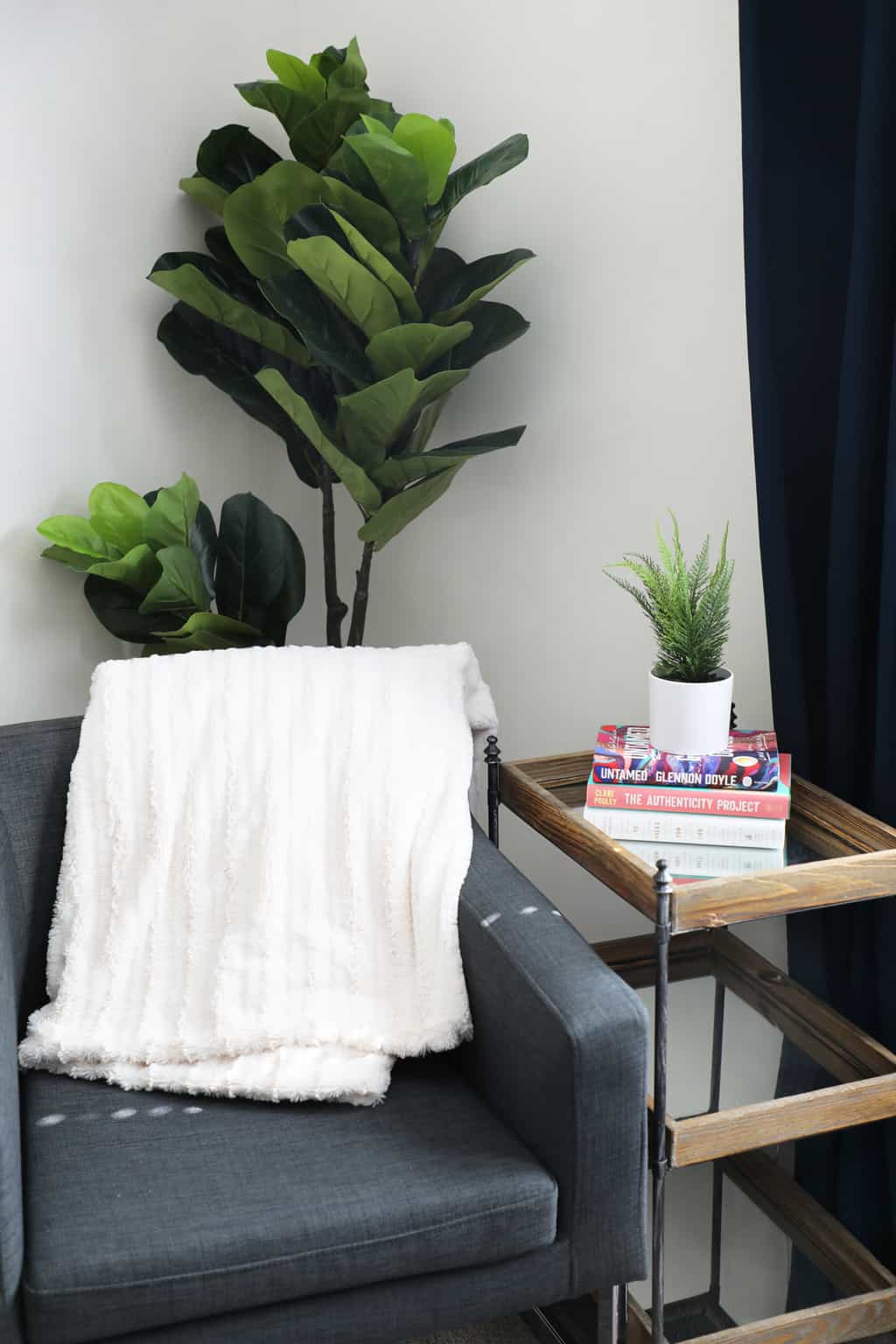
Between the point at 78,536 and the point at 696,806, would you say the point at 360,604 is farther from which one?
the point at 696,806

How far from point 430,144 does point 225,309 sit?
1.27ft

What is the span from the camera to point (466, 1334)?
1687 millimetres

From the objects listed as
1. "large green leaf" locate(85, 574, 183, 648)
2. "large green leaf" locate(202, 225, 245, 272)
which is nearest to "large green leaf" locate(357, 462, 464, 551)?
"large green leaf" locate(85, 574, 183, 648)

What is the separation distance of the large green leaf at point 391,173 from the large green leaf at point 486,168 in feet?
0.21

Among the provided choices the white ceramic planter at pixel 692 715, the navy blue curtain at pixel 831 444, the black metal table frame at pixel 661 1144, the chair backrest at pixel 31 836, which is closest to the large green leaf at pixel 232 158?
the navy blue curtain at pixel 831 444

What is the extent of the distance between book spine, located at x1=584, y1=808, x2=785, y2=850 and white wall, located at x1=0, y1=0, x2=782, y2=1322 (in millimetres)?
310

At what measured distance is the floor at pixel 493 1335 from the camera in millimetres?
1666

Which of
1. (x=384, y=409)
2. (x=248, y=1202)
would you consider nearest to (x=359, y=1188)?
(x=248, y=1202)

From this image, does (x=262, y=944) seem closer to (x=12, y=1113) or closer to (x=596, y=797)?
(x=12, y=1113)

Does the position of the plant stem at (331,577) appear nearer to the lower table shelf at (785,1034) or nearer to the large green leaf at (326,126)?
the large green leaf at (326,126)

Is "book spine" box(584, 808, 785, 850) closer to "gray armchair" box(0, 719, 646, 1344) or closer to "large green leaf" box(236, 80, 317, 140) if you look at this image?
"gray armchair" box(0, 719, 646, 1344)

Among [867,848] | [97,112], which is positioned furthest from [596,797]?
[97,112]

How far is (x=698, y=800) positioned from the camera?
5.08 feet

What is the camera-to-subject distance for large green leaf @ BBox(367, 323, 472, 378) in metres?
1.70
